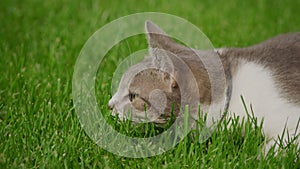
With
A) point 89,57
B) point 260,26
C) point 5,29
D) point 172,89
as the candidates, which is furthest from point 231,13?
point 172,89

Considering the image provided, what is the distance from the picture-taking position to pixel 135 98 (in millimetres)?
2469

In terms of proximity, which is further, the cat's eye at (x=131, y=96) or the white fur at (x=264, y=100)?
the cat's eye at (x=131, y=96)

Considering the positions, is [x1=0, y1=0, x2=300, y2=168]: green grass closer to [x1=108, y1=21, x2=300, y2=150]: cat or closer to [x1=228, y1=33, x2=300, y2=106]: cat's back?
[x1=108, y1=21, x2=300, y2=150]: cat

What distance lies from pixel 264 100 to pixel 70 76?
1389 mm

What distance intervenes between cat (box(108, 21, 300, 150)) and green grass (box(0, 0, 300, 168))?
0.11 m

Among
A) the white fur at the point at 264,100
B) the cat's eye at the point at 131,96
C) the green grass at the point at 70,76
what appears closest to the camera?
the green grass at the point at 70,76

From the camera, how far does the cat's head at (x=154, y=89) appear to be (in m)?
2.38

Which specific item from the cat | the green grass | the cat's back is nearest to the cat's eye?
the cat

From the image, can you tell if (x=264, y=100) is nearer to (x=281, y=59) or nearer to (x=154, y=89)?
(x=281, y=59)

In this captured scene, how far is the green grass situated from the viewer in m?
2.19

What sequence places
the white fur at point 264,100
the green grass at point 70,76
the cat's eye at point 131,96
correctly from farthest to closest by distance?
the cat's eye at point 131,96 → the white fur at point 264,100 → the green grass at point 70,76

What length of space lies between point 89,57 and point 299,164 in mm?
1987

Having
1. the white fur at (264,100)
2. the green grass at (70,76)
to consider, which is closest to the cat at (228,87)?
the white fur at (264,100)

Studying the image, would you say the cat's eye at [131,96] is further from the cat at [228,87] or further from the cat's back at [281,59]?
the cat's back at [281,59]
